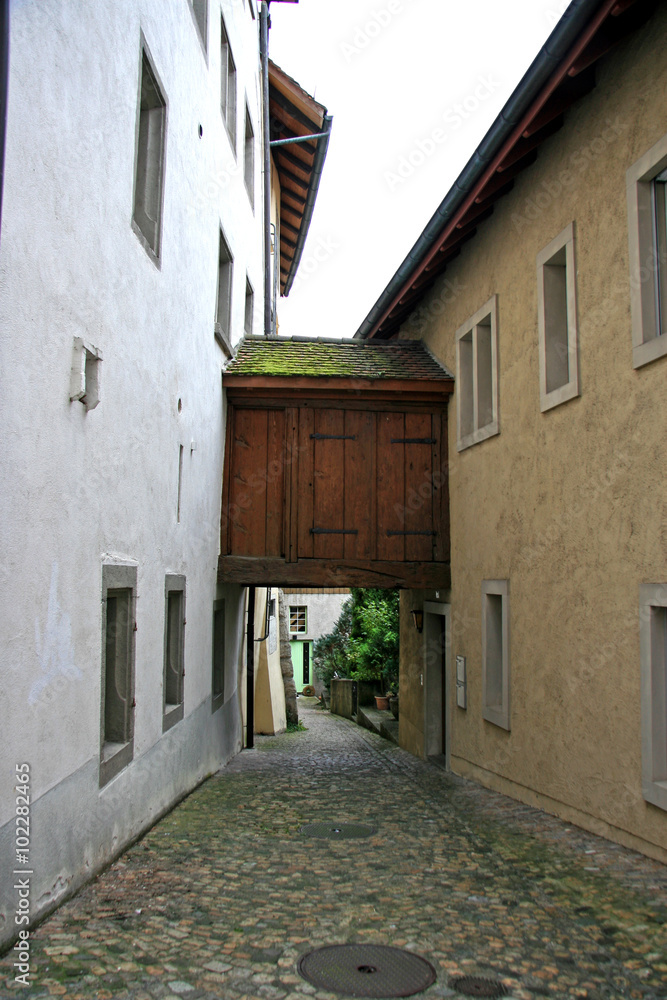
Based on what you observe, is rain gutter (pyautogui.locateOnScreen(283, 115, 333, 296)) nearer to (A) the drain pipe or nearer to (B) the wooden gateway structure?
(B) the wooden gateway structure

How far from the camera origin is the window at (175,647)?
26.1ft

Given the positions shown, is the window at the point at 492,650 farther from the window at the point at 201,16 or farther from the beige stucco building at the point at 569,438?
the window at the point at 201,16

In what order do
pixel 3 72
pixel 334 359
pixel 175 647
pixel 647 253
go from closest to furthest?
pixel 3 72 → pixel 647 253 → pixel 175 647 → pixel 334 359

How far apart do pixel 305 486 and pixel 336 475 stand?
0.42 m

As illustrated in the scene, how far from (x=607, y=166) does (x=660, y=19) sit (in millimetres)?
1046

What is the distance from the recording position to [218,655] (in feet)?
36.1

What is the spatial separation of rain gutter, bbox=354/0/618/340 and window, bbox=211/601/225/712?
477 cm

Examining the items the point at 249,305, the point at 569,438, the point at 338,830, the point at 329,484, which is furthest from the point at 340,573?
the point at 249,305

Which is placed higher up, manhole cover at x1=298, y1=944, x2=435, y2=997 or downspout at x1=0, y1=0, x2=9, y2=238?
downspout at x1=0, y1=0, x2=9, y2=238

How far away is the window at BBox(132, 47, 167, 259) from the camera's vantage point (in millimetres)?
6488

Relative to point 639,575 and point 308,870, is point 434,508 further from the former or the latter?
point 308,870

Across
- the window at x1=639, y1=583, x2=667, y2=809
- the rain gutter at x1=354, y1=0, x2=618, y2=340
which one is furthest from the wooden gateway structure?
the window at x1=639, y1=583, x2=667, y2=809

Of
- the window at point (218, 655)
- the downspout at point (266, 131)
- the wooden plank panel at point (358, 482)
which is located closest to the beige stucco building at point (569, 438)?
the wooden plank panel at point (358, 482)

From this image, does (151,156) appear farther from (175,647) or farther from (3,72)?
(175,647)
